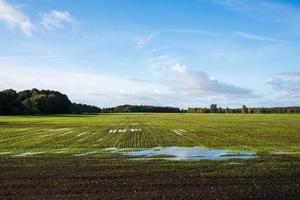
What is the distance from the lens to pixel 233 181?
16.3 metres

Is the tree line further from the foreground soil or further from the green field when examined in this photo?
the foreground soil

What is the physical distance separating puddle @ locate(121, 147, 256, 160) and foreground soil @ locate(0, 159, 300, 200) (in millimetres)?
3358

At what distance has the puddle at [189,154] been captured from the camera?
24.3m

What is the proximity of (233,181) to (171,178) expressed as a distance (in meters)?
2.41

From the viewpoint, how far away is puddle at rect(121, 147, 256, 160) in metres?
24.3

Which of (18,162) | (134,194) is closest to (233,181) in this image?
(134,194)

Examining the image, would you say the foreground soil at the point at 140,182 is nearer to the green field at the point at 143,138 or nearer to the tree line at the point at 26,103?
the green field at the point at 143,138

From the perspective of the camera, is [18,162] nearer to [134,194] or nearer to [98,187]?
[98,187]

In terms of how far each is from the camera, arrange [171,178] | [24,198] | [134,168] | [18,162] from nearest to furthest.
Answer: [24,198] < [171,178] < [134,168] < [18,162]

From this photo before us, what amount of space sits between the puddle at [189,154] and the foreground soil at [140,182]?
3.36m

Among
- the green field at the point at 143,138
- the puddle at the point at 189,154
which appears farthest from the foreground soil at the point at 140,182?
the green field at the point at 143,138

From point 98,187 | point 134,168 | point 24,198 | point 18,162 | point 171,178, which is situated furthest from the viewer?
point 18,162

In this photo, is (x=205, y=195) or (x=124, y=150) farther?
(x=124, y=150)

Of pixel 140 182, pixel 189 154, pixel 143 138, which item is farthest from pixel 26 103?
pixel 140 182
